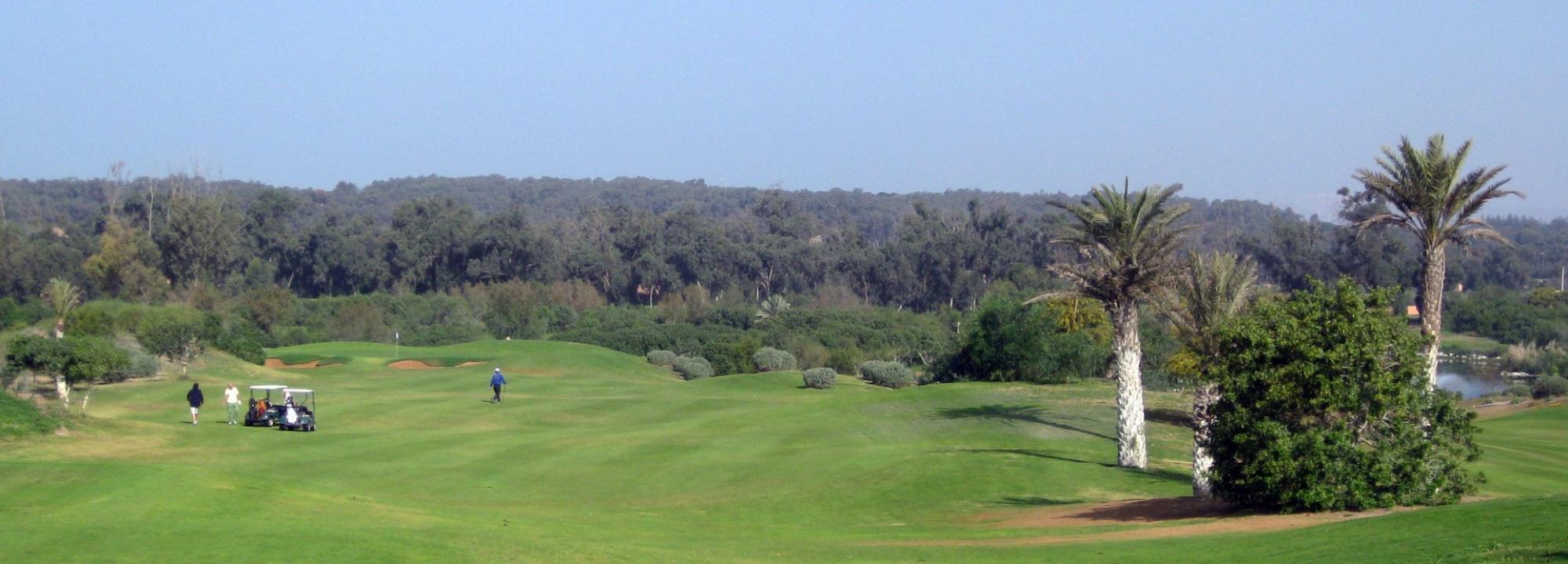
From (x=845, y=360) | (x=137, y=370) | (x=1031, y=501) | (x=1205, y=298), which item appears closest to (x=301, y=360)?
(x=137, y=370)

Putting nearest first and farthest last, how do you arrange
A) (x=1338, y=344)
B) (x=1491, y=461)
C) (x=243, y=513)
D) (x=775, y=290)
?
(x=243, y=513), (x=1338, y=344), (x=1491, y=461), (x=775, y=290)

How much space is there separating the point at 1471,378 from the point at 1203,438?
77465 millimetres

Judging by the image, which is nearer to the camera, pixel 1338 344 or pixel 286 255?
pixel 1338 344

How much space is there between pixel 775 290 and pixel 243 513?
401 ft

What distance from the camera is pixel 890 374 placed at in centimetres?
6444

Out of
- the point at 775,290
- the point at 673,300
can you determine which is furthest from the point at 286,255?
the point at 775,290

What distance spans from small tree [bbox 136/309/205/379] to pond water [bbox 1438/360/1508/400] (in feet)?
215

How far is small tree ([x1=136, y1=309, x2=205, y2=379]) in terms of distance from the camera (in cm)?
5712

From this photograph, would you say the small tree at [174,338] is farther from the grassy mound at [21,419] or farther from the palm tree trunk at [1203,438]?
the palm tree trunk at [1203,438]

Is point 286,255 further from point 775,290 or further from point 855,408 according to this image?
point 855,408

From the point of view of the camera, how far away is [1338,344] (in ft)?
72.7

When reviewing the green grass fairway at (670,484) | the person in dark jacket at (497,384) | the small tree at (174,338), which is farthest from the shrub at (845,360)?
the small tree at (174,338)

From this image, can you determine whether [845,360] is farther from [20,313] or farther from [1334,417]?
[1334,417]

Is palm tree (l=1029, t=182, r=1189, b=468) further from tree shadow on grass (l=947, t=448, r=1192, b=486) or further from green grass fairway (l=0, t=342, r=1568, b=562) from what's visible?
green grass fairway (l=0, t=342, r=1568, b=562)
